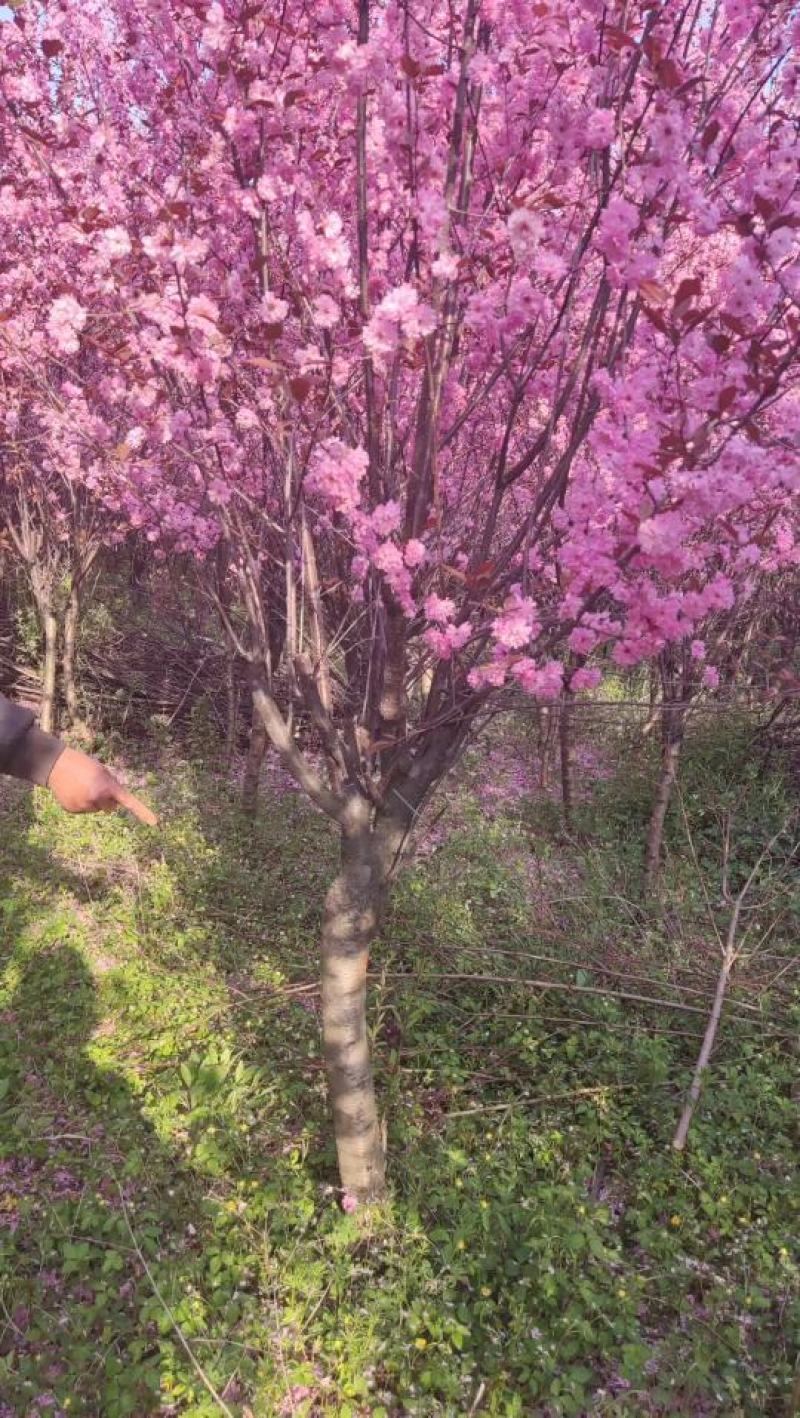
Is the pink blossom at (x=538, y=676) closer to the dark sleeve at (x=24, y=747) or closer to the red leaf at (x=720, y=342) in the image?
the red leaf at (x=720, y=342)

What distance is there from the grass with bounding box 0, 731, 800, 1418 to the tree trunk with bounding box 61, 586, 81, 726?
3.49m

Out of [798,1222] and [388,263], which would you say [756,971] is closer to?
[798,1222]

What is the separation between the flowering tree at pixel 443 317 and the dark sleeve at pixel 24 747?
930 mm

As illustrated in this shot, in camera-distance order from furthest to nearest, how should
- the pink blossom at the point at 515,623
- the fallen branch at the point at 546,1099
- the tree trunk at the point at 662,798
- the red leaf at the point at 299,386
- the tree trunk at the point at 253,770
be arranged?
the tree trunk at the point at 253,770
the tree trunk at the point at 662,798
the fallen branch at the point at 546,1099
the pink blossom at the point at 515,623
the red leaf at the point at 299,386

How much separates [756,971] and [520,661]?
3123mm

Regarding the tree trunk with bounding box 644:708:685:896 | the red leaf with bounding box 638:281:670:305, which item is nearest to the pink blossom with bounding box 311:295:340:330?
the red leaf with bounding box 638:281:670:305

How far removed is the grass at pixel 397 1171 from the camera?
7.22 ft

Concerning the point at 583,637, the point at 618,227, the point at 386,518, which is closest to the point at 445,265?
the point at 618,227

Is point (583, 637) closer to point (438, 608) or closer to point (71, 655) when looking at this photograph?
point (438, 608)

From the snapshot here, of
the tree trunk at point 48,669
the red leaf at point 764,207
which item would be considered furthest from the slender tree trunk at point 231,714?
the red leaf at point 764,207

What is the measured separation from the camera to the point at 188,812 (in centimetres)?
604

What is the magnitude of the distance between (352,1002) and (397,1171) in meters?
0.84

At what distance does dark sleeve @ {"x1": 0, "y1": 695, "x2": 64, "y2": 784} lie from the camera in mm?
1618

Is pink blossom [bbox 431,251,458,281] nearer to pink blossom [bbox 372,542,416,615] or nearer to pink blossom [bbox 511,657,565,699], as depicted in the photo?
pink blossom [bbox 372,542,416,615]
